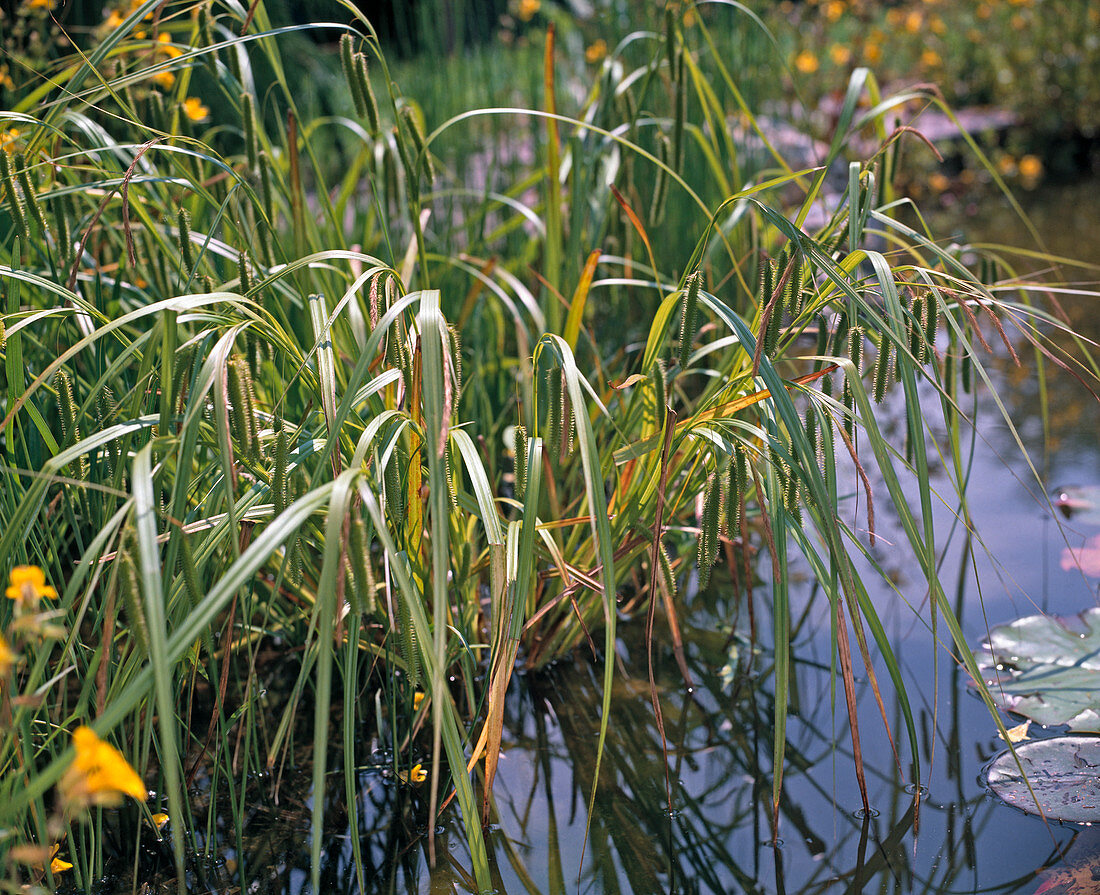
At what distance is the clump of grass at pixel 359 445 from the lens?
2.67 ft

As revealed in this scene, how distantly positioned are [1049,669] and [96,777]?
132cm

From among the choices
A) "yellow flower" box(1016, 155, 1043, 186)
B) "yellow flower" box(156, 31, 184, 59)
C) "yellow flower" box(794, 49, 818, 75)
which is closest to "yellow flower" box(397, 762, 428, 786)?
"yellow flower" box(156, 31, 184, 59)

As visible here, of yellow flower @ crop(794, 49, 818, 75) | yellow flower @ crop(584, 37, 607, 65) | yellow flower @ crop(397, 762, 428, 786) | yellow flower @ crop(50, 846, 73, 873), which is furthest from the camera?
yellow flower @ crop(794, 49, 818, 75)

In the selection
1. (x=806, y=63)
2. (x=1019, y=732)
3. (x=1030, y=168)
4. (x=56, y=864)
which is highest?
(x=806, y=63)

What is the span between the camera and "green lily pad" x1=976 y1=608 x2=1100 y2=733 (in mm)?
1274

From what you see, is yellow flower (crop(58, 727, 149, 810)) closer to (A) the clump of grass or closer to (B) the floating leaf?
(A) the clump of grass

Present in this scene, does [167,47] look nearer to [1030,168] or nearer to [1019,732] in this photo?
[1019,732]

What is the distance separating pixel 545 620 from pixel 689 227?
1.18 metres

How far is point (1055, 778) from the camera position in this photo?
1146mm

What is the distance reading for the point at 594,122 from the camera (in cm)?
177

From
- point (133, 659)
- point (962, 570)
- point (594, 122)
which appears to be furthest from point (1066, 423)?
point (133, 659)

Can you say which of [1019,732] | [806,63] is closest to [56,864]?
[1019,732]

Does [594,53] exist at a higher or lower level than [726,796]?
higher

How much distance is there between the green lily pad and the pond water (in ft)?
0.16
